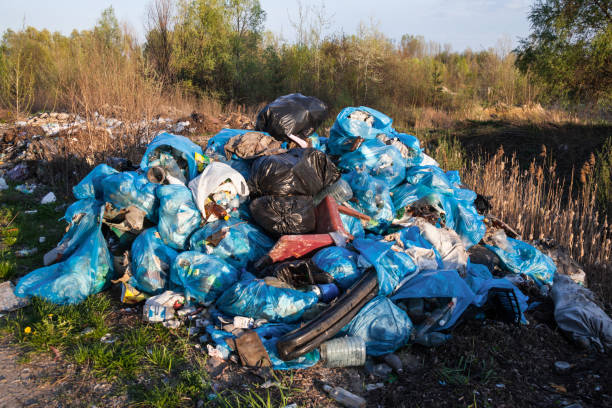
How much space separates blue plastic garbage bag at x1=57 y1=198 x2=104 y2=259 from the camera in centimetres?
338

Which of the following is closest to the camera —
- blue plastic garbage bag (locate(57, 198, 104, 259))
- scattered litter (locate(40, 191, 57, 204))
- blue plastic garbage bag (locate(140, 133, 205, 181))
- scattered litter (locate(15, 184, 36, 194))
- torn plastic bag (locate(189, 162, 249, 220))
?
torn plastic bag (locate(189, 162, 249, 220))

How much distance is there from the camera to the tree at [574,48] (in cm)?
862

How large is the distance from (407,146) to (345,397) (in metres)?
2.78

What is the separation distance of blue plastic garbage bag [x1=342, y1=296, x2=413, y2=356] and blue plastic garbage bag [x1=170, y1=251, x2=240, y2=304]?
896mm

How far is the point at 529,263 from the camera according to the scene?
3432 millimetres

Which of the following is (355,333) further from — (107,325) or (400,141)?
(400,141)

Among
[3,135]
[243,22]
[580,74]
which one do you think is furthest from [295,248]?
[243,22]

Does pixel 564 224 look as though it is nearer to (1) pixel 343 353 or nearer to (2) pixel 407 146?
(2) pixel 407 146

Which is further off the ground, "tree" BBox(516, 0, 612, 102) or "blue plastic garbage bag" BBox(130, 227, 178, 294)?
"tree" BBox(516, 0, 612, 102)

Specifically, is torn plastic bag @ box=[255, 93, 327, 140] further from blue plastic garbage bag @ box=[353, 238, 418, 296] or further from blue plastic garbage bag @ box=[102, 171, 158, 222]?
blue plastic garbage bag @ box=[353, 238, 418, 296]

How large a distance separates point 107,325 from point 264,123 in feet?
7.61

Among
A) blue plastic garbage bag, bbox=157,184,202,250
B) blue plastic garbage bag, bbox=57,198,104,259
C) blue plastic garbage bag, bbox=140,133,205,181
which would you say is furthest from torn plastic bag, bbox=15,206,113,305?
blue plastic garbage bag, bbox=140,133,205,181

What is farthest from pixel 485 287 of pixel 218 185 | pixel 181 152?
Answer: pixel 181 152

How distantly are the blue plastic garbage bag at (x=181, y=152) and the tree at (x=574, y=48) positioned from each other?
877 cm
